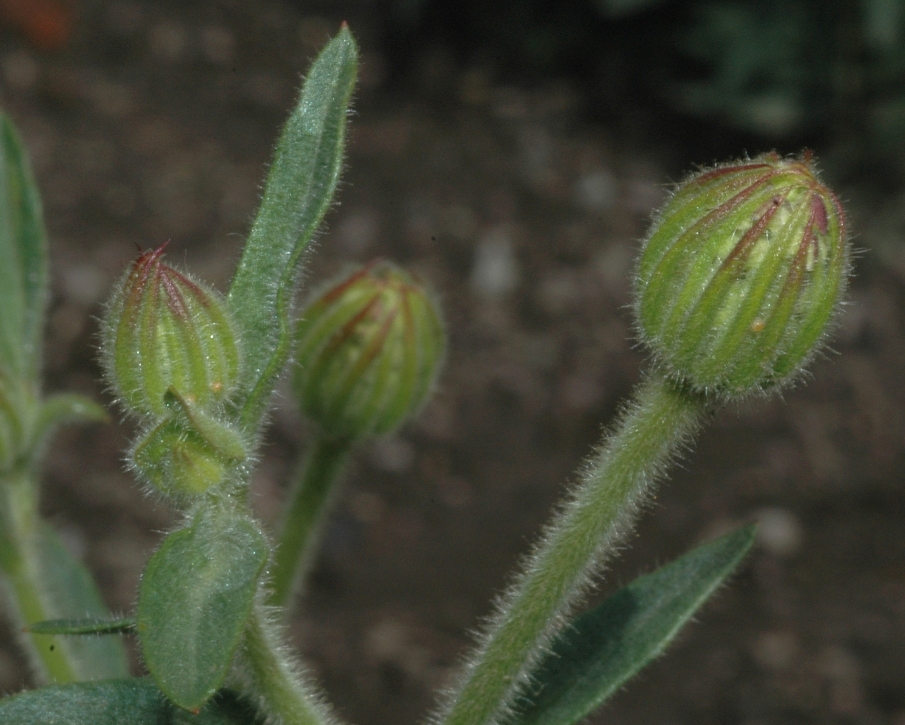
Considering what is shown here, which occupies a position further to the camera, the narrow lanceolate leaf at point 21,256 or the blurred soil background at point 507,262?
the blurred soil background at point 507,262

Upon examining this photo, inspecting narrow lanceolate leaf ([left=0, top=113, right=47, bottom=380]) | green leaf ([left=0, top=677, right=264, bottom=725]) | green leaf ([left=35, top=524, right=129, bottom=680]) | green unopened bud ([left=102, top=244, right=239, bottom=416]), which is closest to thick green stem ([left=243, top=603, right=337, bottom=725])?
green leaf ([left=0, top=677, right=264, bottom=725])

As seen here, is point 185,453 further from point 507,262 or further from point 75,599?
point 507,262

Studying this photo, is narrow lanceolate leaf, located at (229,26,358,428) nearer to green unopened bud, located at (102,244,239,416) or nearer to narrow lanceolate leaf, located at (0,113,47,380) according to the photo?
green unopened bud, located at (102,244,239,416)

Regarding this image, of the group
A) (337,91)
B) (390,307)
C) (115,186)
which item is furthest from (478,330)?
(337,91)

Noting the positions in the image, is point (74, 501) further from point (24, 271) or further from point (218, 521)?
point (218, 521)

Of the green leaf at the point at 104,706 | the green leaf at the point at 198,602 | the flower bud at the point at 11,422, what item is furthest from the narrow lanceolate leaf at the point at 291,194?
the flower bud at the point at 11,422

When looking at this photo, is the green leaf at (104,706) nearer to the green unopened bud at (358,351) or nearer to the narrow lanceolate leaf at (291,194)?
the narrow lanceolate leaf at (291,194)
